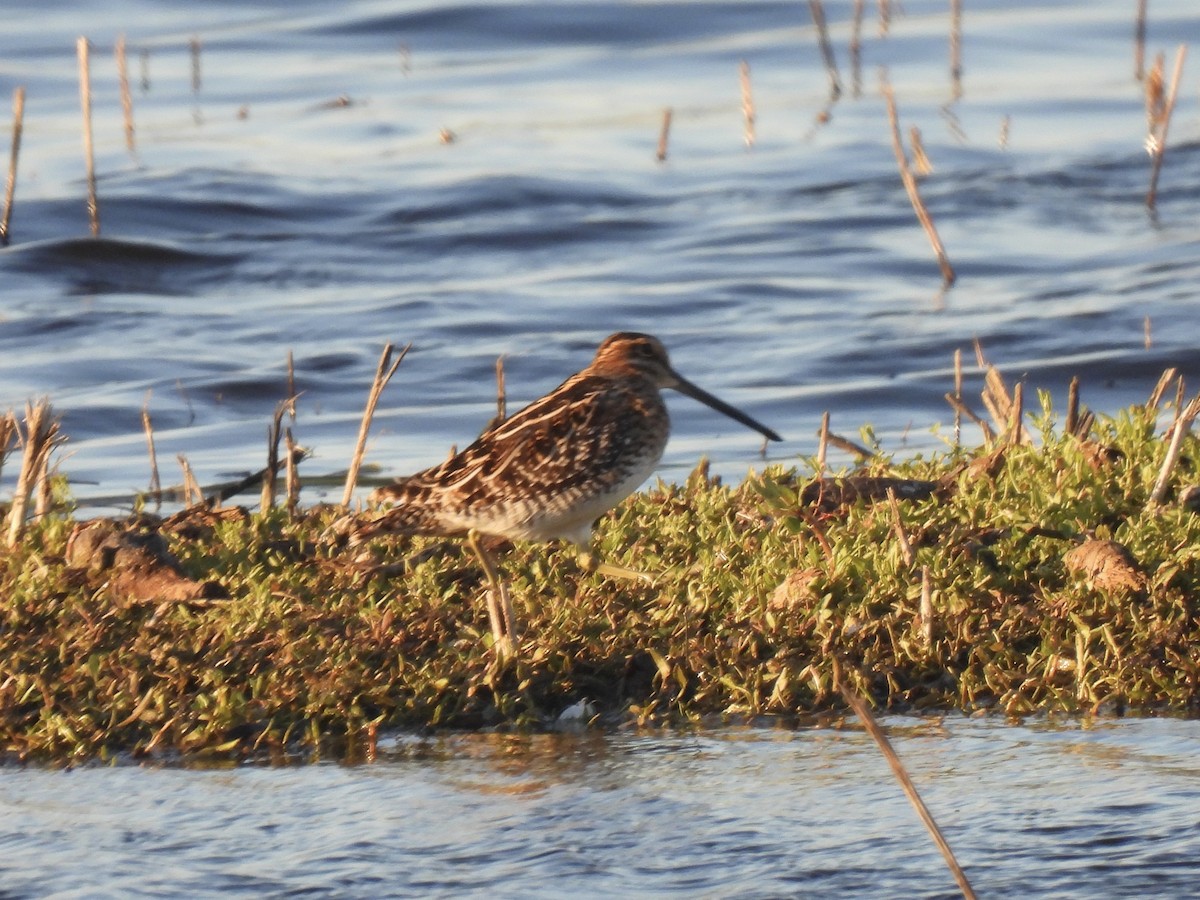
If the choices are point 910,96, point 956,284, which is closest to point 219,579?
point 956,284

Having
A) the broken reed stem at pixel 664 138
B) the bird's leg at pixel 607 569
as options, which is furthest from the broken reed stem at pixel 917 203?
the bird's leg at pixel 607 569

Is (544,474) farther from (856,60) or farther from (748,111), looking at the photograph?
(856,60)

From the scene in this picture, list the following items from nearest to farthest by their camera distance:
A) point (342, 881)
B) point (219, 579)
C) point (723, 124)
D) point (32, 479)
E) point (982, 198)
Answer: point (342, 881)
point (219, 579)
point (32, 479)
point (982, 198)
point (723, 124)

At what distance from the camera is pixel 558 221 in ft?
55.0

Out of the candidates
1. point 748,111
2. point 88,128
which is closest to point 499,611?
point 88,128

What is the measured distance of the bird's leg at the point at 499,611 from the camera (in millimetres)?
5309

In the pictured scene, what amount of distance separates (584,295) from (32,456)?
26.7 ft

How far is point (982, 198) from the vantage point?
1730 centimetres

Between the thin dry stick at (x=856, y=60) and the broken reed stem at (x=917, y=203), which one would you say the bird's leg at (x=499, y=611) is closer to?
the broken reed stem at (x=917, y=203)

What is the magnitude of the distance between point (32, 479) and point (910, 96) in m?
16.2

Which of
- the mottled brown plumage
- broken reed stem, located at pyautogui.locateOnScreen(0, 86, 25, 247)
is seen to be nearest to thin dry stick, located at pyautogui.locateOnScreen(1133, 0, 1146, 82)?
broken reed stem, located at pyautogui.locateOnScreen(0, 86, 25, 247)

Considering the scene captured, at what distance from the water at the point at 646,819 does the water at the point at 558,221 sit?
4.25 meters

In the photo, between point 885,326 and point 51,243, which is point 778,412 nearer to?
point 885,326

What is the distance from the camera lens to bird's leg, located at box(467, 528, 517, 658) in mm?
5309
